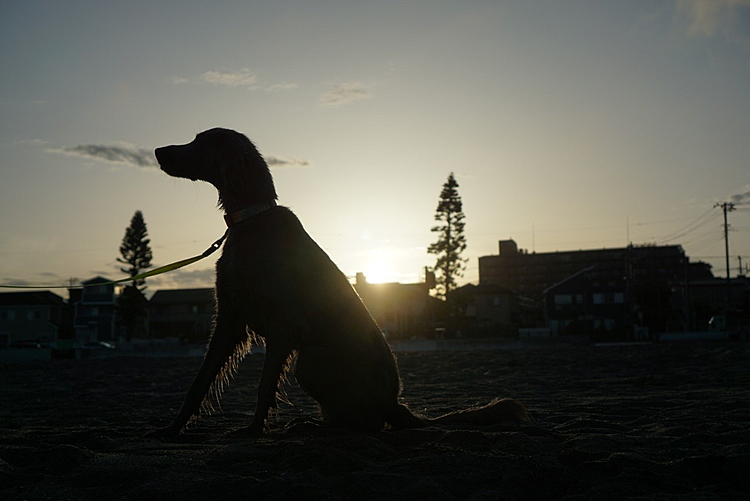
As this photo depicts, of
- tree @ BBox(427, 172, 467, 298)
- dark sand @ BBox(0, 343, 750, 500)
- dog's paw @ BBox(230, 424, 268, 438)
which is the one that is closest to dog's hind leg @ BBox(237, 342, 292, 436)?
dog's paw @ BBox(230, 424, 268, 438)

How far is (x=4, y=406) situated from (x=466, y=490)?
273 inches

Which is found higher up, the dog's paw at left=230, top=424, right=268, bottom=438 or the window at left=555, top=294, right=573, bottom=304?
the window at left=555, top=294, right=573, bottom=304

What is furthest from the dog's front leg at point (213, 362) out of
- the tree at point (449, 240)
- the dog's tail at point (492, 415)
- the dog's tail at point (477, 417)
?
the tree at point (449, 240)

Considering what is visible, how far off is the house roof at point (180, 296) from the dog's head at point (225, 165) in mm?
66892

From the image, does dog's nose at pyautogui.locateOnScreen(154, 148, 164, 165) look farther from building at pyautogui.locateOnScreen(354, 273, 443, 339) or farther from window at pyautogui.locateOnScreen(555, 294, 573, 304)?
window at pyautogui.locateOnScreen(555, 294, 573, 304)

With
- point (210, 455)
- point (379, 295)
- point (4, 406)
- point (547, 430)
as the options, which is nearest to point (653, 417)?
point (547, 430)

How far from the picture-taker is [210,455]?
359 centimetres

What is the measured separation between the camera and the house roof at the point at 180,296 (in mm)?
70562

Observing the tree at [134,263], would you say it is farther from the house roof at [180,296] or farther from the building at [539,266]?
the building at [539,266]

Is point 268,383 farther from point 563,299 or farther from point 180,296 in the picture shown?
point 563,299

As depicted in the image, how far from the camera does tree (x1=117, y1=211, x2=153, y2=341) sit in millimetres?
60344

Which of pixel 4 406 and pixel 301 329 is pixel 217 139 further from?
pixel 4 406

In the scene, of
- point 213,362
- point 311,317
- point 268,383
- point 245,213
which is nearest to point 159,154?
point 245,213

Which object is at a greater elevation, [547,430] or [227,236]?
[227,236]
